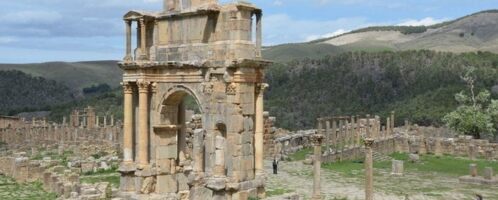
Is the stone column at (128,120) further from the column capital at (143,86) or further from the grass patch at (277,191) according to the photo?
the grass patch at (277,191)

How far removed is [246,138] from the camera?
16469 millimetres

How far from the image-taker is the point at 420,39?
508 ft

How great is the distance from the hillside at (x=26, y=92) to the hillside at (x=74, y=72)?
19.3m

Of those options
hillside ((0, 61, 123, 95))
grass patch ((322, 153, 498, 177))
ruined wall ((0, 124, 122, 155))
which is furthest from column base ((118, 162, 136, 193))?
hillside ((0, 61, 123, 95))

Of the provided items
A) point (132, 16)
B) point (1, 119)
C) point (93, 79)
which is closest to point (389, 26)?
point (93, 79)

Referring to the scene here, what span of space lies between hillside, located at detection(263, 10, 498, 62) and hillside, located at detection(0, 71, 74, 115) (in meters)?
51.0

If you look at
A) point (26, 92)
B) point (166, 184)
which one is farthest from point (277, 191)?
point (26, 92)

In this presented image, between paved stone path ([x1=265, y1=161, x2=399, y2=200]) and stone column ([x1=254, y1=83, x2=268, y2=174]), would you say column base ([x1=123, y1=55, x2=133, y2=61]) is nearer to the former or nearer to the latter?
stone column ([x1=254, y1=83, x2=268, y2=174])

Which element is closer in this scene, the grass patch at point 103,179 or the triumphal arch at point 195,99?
the triumphal arch at point 195,99

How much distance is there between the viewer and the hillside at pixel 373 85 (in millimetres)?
A: 59656

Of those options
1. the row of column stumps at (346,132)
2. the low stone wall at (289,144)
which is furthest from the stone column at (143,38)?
the row of column stumps at (346,132)

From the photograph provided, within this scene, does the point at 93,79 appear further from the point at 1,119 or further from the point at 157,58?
the point at 157,58

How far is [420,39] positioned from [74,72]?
83740 millimetres

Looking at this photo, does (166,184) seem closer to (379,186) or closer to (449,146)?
(379,186)
